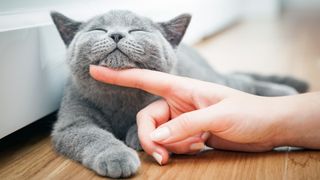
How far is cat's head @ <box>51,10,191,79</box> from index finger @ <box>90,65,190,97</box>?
0.05 feet

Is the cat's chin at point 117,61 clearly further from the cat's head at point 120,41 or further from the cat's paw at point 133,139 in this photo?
the cat's paw at point 133,139

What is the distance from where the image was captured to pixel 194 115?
0.91 metres

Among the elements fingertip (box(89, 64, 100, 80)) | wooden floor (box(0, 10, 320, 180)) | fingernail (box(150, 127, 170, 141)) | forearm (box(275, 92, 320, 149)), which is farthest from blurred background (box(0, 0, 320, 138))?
forearm (box(275, 92, 320, 149))

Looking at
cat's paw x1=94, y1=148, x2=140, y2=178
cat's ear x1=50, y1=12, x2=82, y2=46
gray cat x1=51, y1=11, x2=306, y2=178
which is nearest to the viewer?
cat's paw x1=94, y1=148, x2=140, y2=178

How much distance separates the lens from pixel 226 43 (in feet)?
10.5

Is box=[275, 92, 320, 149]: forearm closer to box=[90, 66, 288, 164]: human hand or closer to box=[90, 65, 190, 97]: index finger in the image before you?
box=[90, 66, 288, 164]: human hand

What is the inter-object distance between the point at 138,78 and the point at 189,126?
0.56 ft

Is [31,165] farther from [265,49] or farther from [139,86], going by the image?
[265,49]

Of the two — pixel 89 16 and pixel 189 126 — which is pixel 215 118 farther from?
pixel 89 16

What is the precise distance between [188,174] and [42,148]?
1.44 ft

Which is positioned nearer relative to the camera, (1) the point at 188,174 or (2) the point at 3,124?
(1) the point at 188,174

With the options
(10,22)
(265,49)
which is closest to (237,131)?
(10,22)

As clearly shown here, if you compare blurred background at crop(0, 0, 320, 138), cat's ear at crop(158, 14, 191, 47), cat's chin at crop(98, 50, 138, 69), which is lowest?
blurred background at crop(0, 0, 320, 138)

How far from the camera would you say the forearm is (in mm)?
945
